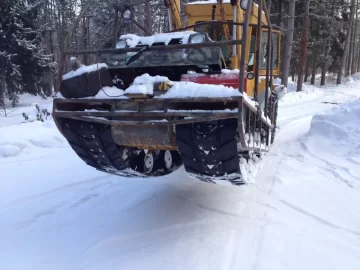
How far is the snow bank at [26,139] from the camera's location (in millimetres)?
7353

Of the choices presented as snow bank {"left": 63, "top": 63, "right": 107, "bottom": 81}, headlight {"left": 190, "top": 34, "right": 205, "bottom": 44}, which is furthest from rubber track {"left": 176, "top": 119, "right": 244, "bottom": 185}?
snow bank {"left": 63, "top": 63, "right": 107, "bottom": 81}

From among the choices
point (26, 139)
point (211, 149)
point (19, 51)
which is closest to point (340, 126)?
point (211, 149)

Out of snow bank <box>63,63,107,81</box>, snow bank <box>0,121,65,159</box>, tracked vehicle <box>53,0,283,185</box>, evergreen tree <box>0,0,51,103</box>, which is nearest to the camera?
tracked vehicle <box>53,0,283,185</box>

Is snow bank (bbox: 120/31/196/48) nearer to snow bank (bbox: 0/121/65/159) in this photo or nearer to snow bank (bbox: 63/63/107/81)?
snow bank (bbox: 63/63/107/81)

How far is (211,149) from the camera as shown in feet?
10.7

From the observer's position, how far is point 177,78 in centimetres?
423

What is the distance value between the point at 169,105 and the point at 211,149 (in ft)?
1.91

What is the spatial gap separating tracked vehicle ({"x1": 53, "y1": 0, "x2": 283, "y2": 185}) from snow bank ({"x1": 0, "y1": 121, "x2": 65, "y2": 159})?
3.97 metres

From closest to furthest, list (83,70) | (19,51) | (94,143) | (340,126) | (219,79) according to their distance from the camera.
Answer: (83,70) < (219,79) < (94,143) < (340,126) < (19,51)

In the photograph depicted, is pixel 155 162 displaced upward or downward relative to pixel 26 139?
upward

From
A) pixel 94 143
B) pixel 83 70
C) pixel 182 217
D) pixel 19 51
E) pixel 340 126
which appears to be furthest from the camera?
pixel 19 51

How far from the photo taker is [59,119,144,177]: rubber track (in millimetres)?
3857

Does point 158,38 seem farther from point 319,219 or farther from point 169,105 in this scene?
point 319,219

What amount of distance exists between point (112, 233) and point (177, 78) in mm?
1984
